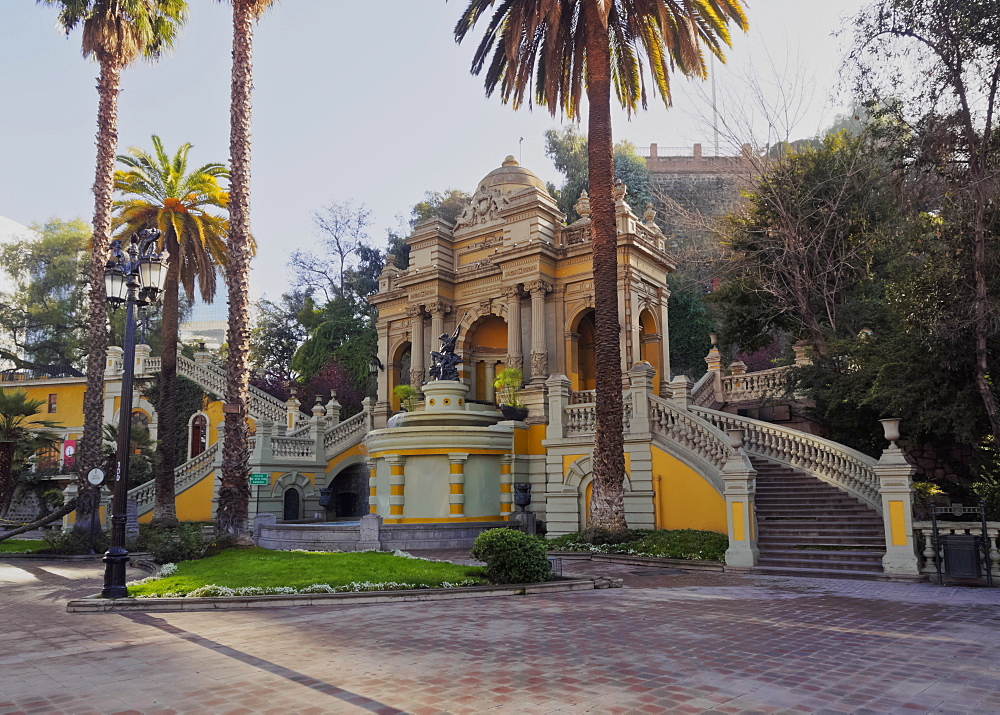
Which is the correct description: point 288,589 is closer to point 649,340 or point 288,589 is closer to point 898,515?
point 898,515

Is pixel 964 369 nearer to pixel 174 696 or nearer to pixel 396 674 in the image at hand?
pixel 396 674

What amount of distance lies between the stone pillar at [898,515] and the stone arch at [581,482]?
834cm

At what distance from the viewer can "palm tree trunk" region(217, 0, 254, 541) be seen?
671 inches

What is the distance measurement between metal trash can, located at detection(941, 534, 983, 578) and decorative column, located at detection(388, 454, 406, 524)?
46.3 ft

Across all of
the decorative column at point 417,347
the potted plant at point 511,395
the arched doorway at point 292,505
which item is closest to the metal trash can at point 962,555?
the potted plant at point 511,395

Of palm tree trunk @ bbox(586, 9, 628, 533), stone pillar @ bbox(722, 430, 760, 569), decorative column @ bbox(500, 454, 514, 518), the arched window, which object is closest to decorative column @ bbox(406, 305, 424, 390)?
decorative column @ bbox(500, 454, 514, 518)

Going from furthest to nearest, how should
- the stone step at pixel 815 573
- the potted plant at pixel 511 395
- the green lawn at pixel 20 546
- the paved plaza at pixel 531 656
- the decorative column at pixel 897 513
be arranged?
the potted plant at pixel 511 395 < the green lawn at pixel 20 546 < the stone step at pixel 815 573 < the decorative column at pixel 897 513 < the paved plaza at pixel 531 656

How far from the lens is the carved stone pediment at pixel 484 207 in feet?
98.2

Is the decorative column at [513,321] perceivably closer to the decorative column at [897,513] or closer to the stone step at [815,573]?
the stone step at [815,573]

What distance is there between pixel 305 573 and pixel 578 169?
46.9 m

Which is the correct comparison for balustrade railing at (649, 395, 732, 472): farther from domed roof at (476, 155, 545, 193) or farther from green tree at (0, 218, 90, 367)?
green tree at (0, 218, 90, 367)

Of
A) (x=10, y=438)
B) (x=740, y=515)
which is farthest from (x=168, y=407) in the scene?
(x=740, y=515)

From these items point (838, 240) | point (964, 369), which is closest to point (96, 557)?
point (964, 369)

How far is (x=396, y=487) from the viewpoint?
71.9 feet
